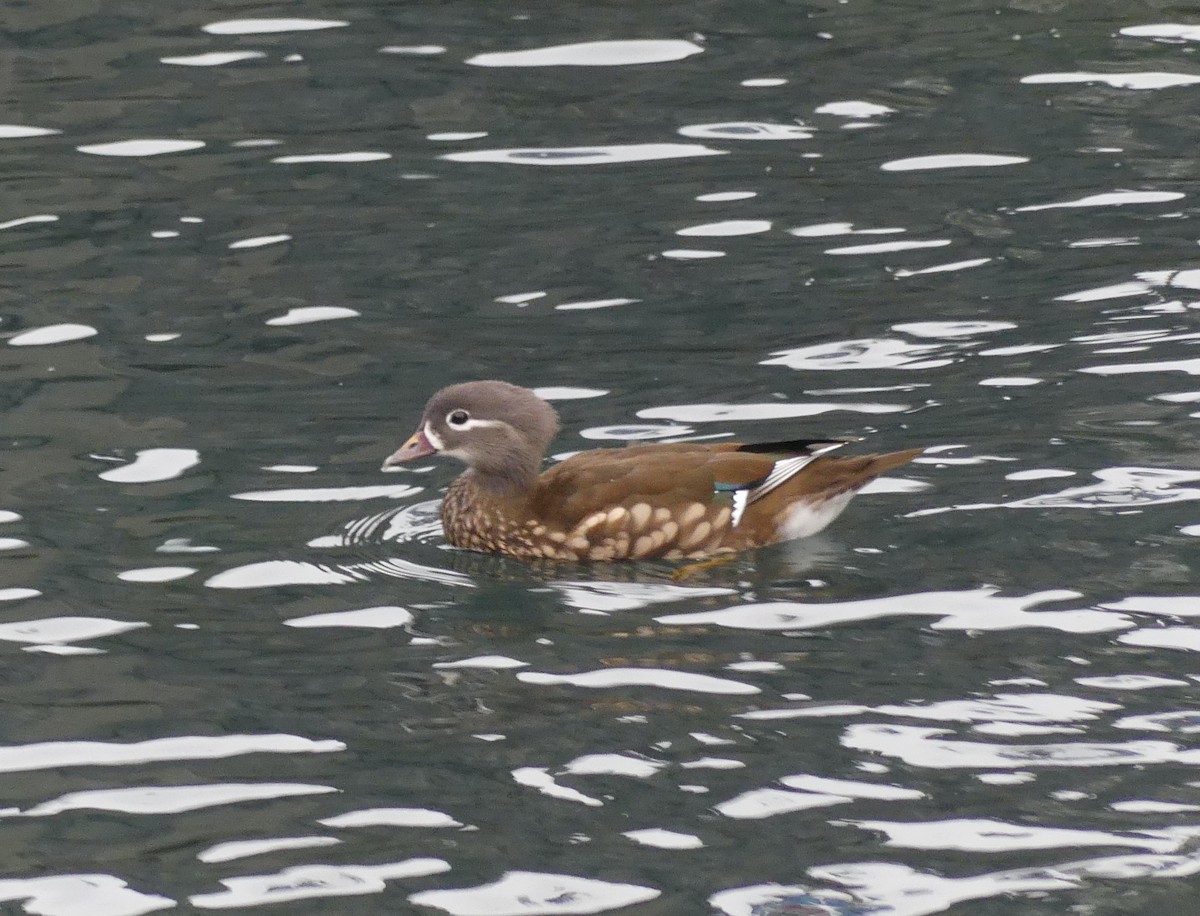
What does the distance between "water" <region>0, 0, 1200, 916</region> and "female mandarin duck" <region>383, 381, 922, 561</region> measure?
182mm

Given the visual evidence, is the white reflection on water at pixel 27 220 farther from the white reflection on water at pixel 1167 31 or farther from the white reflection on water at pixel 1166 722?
the white reflection on water at pixel 1166 722

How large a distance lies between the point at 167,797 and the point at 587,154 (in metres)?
8.87

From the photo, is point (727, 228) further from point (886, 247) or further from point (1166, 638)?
point (1166, 638)

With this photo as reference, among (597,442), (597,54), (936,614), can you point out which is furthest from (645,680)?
(597,54)

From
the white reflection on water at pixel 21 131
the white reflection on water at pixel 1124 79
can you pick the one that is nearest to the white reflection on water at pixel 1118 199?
the white reflection on water at pixel 1124 79

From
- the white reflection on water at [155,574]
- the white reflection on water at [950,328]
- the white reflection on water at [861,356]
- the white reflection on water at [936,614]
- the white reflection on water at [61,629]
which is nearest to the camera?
the white reflection on water at [936,614]

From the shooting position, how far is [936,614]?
796 cm

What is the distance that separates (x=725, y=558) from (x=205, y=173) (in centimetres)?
707

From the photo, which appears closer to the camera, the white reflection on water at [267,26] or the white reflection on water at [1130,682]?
the white reflection on water at [1130,682]

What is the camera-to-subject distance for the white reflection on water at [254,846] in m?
6.42

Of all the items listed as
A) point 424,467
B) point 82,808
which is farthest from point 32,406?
point 82,808

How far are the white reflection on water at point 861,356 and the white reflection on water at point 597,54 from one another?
5727 millimetres

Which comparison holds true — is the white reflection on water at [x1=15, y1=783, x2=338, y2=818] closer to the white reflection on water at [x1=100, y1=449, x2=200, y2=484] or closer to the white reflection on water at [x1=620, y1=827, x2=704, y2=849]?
the white reflection on water at [x1=620, y1=827, x2=704, y2=849]

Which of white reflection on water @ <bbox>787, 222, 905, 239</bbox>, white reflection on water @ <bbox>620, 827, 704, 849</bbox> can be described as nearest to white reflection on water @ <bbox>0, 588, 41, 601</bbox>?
white reflection on water @ <bbox>620, 827, 704, 849</bbox>
